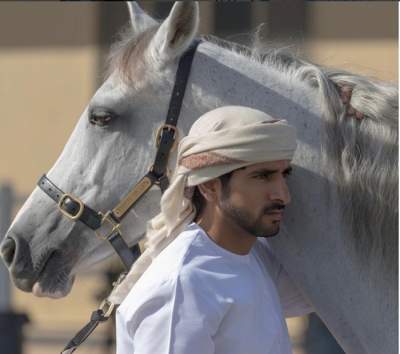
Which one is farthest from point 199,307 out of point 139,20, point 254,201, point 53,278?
point 139,20

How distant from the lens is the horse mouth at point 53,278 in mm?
3438

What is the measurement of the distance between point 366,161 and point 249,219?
1.54ft

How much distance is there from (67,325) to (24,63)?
2.90m

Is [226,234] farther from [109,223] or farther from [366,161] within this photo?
[109,223]

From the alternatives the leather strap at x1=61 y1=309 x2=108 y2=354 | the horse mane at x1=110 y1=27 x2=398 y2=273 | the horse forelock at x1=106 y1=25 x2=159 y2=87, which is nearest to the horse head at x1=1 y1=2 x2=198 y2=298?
the horse forelock at x1=106 y1=25 x2=159 y2=87

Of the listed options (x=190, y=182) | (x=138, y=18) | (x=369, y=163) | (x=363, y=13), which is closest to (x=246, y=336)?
(x=190, y=182)

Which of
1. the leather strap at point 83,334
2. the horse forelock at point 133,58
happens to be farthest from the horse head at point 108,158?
the leather strap at point 83,334

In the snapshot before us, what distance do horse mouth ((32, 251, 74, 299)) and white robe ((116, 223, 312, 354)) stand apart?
2.76ft

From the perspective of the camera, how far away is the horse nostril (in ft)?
11.3

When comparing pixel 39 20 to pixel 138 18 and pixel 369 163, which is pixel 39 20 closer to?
pixel 138 18

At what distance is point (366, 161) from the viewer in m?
2.89

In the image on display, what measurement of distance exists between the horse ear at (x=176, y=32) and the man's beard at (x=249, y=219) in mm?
699

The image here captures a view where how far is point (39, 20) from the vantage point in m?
11.4

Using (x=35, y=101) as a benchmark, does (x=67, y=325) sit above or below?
below
